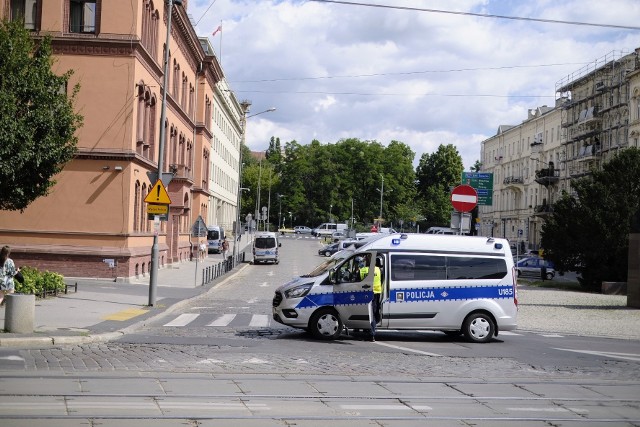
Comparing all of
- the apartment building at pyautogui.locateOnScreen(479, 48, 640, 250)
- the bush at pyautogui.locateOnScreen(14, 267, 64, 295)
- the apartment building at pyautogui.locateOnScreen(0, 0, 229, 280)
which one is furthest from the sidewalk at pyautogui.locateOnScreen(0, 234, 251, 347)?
the apartment building at pyautogui.locateOnScreen(479, 48, 640, 250)

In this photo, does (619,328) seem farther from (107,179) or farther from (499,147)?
(499,147)

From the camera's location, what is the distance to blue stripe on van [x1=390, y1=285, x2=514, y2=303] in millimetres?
17953

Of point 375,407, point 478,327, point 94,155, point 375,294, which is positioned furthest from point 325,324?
point 94,155

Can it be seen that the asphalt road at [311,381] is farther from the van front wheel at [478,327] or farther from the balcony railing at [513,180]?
the balcony railing at [513,180]

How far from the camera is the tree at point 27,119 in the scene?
2367 centimetres

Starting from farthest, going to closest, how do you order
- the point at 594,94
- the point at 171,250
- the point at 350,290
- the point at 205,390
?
the point at 594,94
the point at 171,250
the point at 350,290
the point at 205,390

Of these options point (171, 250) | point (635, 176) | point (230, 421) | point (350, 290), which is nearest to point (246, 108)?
point (171, 250)

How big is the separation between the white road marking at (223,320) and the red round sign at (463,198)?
6.73m

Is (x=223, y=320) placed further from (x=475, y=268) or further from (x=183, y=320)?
(x=475, y=268)

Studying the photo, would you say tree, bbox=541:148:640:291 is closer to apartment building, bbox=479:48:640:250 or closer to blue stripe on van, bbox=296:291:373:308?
apartment building, bbox=479:48:640:250

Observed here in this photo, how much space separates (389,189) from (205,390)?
4694 inches

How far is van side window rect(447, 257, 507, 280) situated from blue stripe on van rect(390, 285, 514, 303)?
265mm

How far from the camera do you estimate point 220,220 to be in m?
95.9

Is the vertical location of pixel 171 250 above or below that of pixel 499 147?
below
